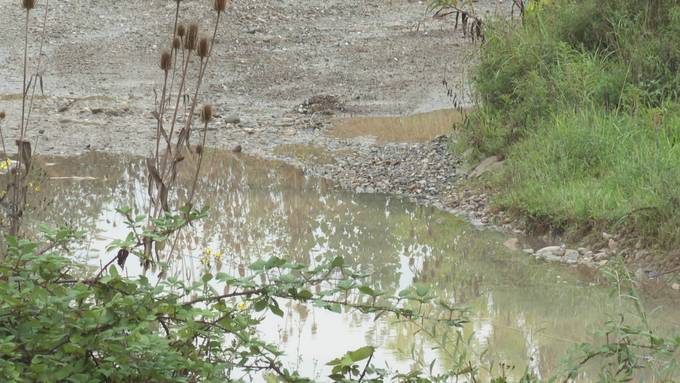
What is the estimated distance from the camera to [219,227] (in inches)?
293

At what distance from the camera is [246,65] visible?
13.7 metres

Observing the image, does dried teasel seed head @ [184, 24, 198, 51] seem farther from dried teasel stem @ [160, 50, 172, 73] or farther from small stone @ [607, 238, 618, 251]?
small stone @ [607, 238, 618, 251]

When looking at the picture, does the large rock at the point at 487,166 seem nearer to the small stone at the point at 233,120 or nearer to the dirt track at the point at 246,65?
the dirt track at the point at 246,65

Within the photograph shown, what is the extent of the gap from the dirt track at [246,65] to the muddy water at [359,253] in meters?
1.23

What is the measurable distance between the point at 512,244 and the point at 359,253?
3.07 ft

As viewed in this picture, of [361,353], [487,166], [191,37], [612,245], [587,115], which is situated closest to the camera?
[361,353]

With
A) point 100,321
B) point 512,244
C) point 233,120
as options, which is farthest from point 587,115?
point 100,321

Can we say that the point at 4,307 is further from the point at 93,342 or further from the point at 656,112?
the point at 656,112

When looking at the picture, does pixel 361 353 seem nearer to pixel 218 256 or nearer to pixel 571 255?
pixel 218 256

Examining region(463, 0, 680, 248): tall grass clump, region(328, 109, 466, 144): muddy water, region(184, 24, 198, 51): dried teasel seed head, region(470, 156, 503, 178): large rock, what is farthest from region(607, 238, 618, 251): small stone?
region(328, 109, 466, 144): muddy water

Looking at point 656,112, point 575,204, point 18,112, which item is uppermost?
point 656,112

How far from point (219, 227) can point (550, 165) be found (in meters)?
2.22

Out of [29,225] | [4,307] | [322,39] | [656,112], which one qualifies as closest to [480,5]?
[322,39]

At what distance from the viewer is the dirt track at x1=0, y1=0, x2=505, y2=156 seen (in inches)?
432
